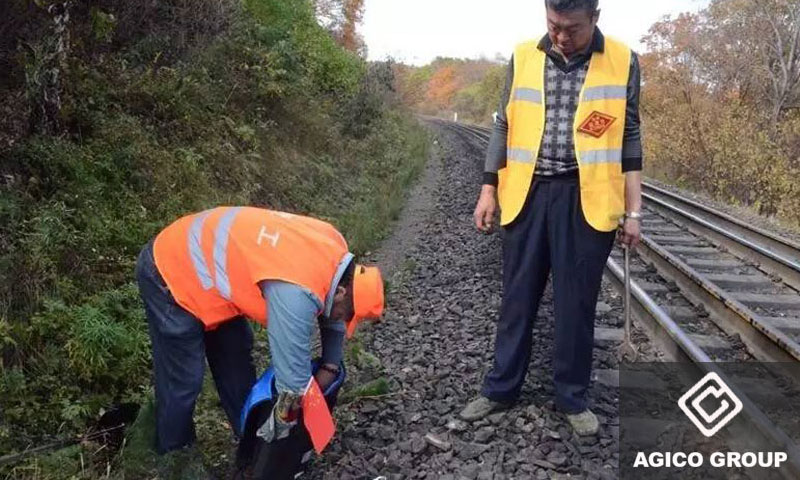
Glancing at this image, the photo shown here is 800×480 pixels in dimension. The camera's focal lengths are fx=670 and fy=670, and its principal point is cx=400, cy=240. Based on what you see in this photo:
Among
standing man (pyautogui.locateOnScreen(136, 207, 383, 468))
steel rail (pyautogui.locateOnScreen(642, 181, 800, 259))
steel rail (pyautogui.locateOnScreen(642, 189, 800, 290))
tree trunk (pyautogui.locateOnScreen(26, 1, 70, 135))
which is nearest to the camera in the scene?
standing man (pyautogui.locateOnScreen(136, 207, 383, 468))

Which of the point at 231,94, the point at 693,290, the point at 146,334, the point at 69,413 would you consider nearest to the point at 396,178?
the point at 231,94

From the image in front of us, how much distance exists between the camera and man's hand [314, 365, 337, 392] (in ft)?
10.5

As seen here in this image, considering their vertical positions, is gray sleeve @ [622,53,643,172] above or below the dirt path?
above

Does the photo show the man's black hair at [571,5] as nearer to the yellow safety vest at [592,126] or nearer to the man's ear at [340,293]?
the yellow safety vest at [592,126]

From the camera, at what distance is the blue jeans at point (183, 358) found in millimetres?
3003

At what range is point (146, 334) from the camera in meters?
4.49

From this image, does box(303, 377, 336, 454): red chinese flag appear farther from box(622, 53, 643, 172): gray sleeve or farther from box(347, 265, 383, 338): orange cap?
box(622, 53, 643, 172): gray sleeve

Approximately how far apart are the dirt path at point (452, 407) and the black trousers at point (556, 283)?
0.23 meters

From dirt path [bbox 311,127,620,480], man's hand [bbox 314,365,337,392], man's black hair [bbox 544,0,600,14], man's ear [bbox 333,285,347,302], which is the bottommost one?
dirt path [bbox 311,127,620,480]

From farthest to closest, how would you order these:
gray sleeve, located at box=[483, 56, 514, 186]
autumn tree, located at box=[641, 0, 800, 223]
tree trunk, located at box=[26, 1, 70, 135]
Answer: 1. autumn tree, located at box=[641, 0, 800, 223]
2. tree trunk, located at box=[26, 1, 70, 135]
3. gray sleeve, located at box=[483, 56, 514, 186]

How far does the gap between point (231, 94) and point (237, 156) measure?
1272 mm

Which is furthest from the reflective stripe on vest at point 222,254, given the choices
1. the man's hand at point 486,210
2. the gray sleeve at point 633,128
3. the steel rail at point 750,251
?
the steel rail at point 750,251

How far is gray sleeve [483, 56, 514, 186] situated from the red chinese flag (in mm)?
1477

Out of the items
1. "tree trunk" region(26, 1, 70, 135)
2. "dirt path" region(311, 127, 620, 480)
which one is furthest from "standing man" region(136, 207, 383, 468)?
"tree trunk" region(26, 1, 70, 135)
